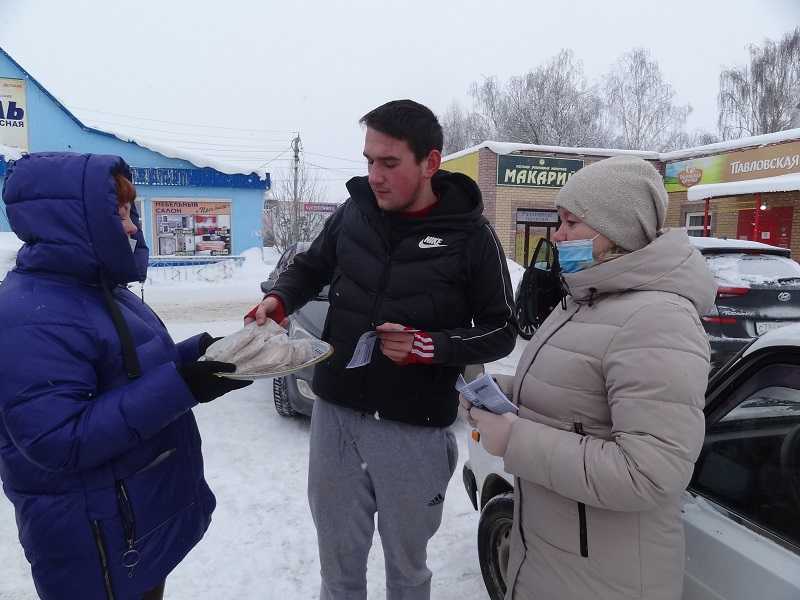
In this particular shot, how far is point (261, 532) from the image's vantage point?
3.50 m

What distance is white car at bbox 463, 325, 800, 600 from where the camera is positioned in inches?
59.3

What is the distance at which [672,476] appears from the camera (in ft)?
4.17

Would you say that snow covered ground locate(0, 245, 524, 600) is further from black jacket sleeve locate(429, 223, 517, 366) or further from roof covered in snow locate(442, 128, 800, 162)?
roof covered in snow locate(442, 128, 800, 162)

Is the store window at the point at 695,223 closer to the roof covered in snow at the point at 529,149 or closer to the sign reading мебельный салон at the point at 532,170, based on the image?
the roof covered in snow at the point at 529,149

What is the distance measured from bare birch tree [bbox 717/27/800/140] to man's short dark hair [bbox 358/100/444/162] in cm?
3410

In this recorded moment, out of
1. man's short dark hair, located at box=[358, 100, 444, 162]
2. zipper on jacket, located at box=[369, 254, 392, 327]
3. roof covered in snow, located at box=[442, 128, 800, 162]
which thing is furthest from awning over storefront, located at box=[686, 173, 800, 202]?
zipper on jacket, located at box=[369, 254, 392, 327]

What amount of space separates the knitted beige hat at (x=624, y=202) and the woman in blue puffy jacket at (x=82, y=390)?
1136 millimetres

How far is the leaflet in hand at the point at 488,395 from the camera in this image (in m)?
1.51

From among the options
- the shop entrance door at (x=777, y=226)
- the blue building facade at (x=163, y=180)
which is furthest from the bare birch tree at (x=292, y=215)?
the shop entrance door at (x=777, y=226)

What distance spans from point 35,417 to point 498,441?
1.20m

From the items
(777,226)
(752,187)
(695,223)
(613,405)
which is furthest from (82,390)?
(695,223)

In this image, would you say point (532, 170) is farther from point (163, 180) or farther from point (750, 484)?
point (750, 484)

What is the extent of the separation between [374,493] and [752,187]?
14.1 m

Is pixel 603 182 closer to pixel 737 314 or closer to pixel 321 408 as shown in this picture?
pixel 321 408
